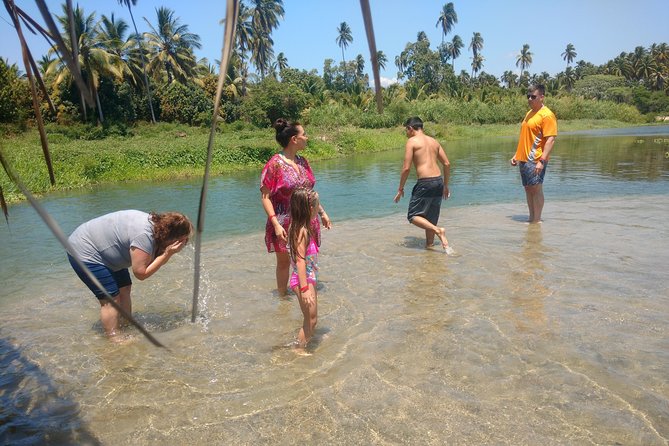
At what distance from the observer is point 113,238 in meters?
3.77

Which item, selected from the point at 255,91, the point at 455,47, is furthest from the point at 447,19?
the point at 255,91

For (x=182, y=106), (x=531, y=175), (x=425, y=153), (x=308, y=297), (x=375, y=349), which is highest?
(x=182, y=106)

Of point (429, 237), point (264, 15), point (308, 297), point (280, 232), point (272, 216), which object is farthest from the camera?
point (264, 15)

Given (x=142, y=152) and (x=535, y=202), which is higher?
(x=142, y=152)

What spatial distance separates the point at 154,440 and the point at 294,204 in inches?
68.6

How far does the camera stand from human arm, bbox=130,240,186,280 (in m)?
3.71

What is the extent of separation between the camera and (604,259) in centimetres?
563

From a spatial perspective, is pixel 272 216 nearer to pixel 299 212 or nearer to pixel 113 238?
pixel 299 212

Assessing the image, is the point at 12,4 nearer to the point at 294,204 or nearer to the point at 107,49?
the point at 294,204

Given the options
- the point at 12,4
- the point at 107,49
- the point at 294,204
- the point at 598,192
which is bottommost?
the point at 598,192

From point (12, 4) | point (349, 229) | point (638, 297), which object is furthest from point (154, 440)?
point (349, 229)

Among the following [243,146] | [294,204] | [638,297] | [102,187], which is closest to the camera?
[294,204]

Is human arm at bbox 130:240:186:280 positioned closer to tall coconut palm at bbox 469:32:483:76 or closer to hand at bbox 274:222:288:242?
hand at bbox 274:222:288:242

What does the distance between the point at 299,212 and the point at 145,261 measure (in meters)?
1.24
